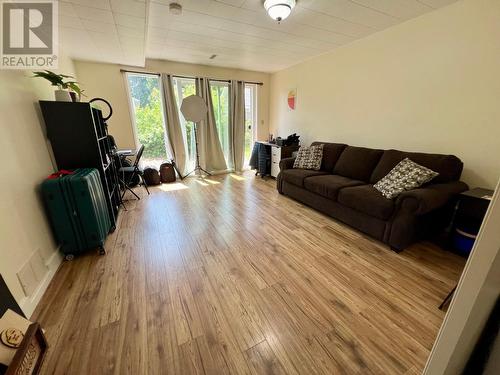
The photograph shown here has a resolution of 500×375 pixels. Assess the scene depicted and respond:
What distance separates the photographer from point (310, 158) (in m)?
3.52

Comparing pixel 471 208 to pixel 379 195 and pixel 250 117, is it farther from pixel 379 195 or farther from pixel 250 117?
A: pixel 250 117

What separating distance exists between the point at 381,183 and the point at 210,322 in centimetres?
231

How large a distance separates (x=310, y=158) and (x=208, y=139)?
261 cm

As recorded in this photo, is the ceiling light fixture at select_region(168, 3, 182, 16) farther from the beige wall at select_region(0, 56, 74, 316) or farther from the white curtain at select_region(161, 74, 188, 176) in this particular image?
the white curtain at select_region(161, 74, 188, 176)

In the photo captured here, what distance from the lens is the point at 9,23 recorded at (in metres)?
1.71

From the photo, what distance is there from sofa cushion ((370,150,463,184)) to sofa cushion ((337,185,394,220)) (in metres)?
0.48

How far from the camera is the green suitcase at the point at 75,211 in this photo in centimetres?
182

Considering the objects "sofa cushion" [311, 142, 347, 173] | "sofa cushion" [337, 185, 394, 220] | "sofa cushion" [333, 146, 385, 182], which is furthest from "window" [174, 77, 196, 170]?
"sofa cushion" [337, 185, 394, 220]

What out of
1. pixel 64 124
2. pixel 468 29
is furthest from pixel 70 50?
pixel 468 29

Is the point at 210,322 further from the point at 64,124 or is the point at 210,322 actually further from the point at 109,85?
the point at 109,85

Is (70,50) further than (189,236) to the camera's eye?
Yes

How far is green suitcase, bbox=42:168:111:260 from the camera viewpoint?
71.8 inches

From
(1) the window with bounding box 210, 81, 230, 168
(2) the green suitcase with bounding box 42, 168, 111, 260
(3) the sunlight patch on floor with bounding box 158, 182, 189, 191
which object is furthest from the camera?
(1) the window with bounding box 210, 81, 230, 168

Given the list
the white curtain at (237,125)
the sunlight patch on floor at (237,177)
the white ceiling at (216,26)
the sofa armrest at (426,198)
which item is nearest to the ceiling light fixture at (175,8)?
the white ceiling at (216,26)
